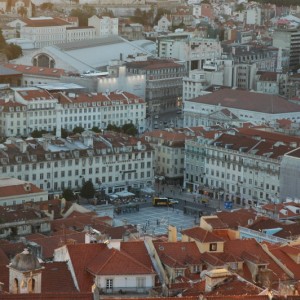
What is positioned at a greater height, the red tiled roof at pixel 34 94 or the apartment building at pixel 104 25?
the red tiled roof at pixel 34 94

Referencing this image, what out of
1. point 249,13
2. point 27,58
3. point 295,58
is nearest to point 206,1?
point 249,13

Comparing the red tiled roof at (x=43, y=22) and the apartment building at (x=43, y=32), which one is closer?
the apartment building at (x=43, y=32)

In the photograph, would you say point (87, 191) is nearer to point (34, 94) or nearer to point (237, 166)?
point (237, 166)

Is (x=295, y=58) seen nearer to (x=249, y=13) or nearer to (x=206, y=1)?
(x=249, y=13)

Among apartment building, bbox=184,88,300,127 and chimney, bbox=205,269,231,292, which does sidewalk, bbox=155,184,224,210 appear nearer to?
apartment building, bbox=184,88,300,127

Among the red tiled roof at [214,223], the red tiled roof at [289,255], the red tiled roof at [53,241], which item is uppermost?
the red tiled roof at [289,255]

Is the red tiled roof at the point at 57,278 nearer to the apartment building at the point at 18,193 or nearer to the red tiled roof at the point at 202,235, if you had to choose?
the red tiled roof at the point at 202,235

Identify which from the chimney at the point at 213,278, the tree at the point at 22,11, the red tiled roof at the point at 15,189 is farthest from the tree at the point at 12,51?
the chimney at the point at 213,278

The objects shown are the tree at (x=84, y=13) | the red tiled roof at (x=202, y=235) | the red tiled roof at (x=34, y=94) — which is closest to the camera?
the red tiled roof at (x=202, y=235)
